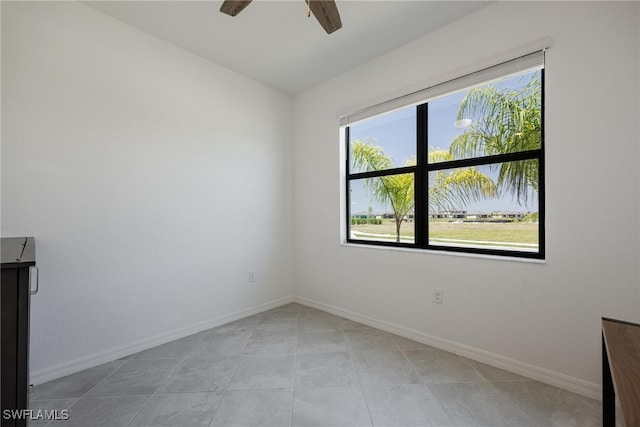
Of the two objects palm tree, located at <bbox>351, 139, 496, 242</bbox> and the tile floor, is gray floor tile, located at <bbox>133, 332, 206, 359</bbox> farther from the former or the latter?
palm tree, located at <bbox>351, 139, 496, 242</bbox>

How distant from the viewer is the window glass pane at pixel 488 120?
1.91m

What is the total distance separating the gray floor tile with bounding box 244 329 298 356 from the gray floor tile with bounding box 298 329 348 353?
66 mm

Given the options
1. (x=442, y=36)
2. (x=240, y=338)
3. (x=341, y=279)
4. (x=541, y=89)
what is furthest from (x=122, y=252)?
(x=541, y=89)

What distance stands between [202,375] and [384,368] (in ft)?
4.13

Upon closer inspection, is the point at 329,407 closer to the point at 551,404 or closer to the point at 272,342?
the point at 272,342

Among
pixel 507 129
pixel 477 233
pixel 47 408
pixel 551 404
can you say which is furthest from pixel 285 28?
pixel 551 404

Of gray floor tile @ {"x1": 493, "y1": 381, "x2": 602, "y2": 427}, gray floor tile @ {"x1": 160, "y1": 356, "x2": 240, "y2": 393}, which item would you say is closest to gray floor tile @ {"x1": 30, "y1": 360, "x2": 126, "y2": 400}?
gray floor tile @ {"x1": 160, "y1": 356, "x2": 240, "y2": 393}

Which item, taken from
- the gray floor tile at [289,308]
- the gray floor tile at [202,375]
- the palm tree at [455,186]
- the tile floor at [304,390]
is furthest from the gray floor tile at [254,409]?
the palm tree at [455,186]

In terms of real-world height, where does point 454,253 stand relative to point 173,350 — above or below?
above

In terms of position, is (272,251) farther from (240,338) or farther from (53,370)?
(53,370)

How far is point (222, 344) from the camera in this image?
2281mm

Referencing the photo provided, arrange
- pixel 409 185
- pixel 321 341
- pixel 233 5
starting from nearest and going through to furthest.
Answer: pixel 233 5 → pixel 321 341 → pixel 409 185

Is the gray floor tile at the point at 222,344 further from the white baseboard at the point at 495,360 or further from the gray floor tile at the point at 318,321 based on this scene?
the white baseboard at the point at 495,360

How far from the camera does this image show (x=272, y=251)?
3.22 m
